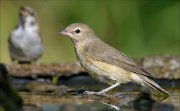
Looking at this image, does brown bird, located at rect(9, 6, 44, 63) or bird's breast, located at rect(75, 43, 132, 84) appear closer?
bird's breast, located at rect(75, 43, 132, 84)

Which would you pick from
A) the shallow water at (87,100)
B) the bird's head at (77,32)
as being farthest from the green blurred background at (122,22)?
the bird's head at (77,32)

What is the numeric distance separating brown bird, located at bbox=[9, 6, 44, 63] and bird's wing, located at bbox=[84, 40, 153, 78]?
417cm

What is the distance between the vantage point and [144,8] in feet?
35.2

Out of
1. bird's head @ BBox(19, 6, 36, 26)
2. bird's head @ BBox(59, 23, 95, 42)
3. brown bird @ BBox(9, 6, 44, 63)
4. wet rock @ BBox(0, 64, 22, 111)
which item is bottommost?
wet rock @ BBox(0, 64, 22, 111)

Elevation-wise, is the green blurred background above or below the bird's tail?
above

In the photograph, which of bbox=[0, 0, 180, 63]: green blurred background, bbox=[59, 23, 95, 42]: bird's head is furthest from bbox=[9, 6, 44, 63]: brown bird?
bbox=[59, 23, 95, 42]: bird's head

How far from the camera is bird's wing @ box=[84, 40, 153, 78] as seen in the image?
21.2ft

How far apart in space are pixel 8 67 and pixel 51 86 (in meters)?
1.19

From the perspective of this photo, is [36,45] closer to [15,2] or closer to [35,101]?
[15,2]

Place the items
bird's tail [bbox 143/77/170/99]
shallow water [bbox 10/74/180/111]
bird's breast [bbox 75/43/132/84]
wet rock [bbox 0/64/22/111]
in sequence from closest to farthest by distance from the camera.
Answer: wet rock [bbox 0/64/22/111]
shallow water [bbox 10/74/180/111]
bird's tail [bbox 143/77/170/99]
bird's breast [bbox 75/43/132/84]

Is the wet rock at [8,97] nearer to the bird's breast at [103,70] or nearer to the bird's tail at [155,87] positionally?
the bird's breast at [103,70]

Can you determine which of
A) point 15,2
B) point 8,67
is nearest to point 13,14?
point 15,2

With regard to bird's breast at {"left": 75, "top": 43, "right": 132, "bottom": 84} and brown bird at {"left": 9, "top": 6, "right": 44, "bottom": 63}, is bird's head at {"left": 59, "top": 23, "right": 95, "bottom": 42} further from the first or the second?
brown bird at {"left": 9, "top": 6, "right": 44, "bottom": 63}

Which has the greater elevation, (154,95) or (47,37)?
(47,37)
